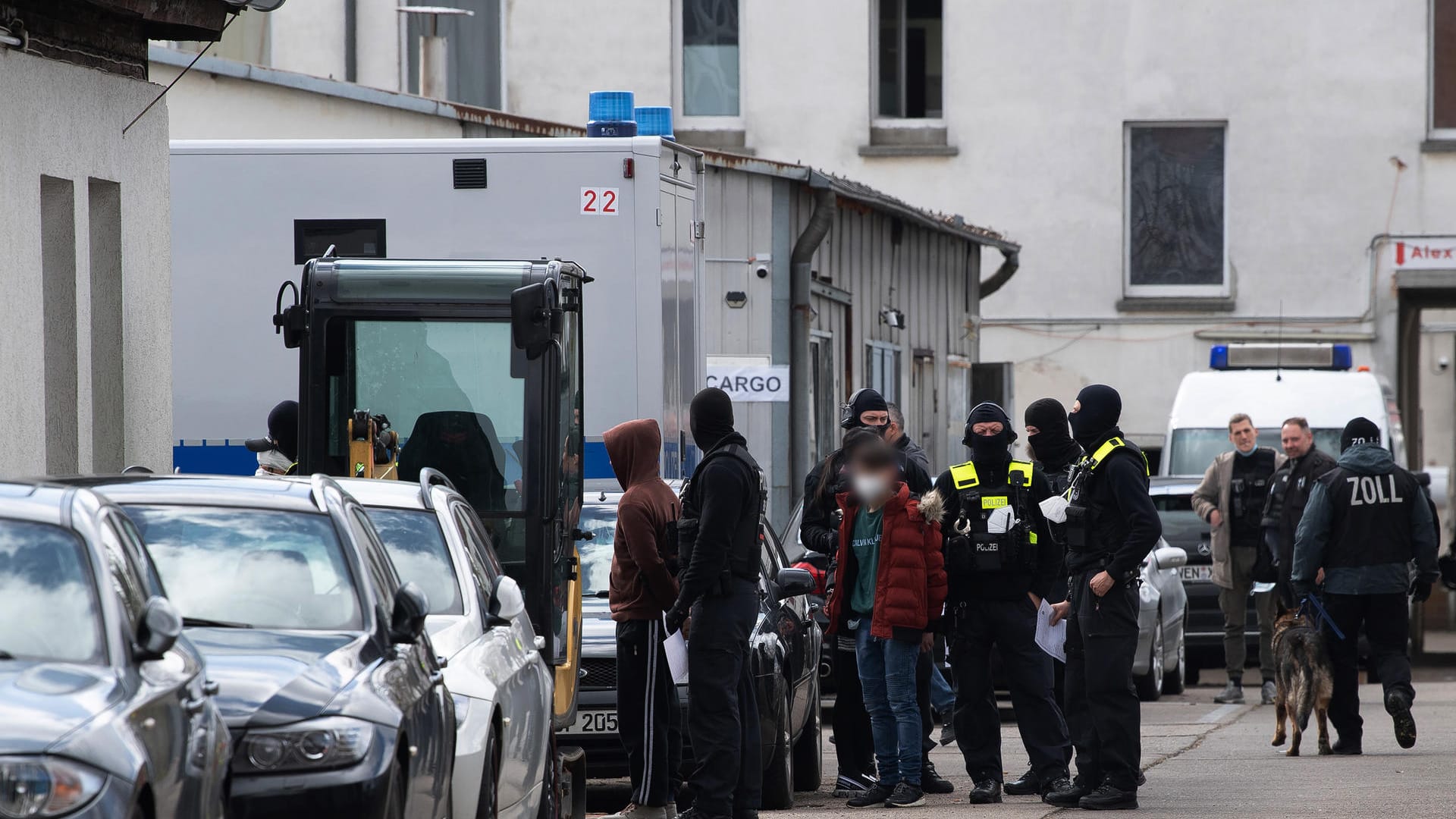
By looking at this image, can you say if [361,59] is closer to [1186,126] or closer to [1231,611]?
[1186,126]

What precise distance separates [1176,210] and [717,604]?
22147mm

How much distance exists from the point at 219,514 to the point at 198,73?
964 centimetres

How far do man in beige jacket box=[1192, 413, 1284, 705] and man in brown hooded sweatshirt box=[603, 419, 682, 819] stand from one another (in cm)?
865

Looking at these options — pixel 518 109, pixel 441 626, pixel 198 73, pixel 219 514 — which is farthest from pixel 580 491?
pixel 518 109

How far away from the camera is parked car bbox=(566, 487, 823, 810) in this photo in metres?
10.3

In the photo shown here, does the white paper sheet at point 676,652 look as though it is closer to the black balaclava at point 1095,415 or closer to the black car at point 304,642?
the black car at point 304,642

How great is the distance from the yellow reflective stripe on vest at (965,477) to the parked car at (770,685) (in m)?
0.84

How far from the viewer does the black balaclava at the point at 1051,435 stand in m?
10.9

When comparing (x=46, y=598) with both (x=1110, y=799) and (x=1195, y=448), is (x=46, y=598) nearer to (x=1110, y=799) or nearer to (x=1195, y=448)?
(x=1110, y=799)

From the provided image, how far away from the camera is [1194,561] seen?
1941 cm

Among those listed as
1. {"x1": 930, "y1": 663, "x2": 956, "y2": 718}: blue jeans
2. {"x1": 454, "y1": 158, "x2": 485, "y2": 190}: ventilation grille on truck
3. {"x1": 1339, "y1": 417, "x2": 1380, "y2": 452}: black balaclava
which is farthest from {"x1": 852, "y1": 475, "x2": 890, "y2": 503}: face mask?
{"x1": 1339, "y1": 417, "x2": 1380, "y2": 452}: black balaclava

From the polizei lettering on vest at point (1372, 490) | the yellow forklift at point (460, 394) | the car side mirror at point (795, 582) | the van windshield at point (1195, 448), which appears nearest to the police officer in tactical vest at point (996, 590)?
the car side mirror at point (795, 582)

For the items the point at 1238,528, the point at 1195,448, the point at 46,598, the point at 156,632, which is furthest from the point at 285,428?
the point at 1195,448

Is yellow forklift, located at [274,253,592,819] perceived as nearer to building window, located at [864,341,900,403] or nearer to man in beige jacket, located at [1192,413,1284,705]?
man in beige jacket, located at [1192,413,1284,705]
